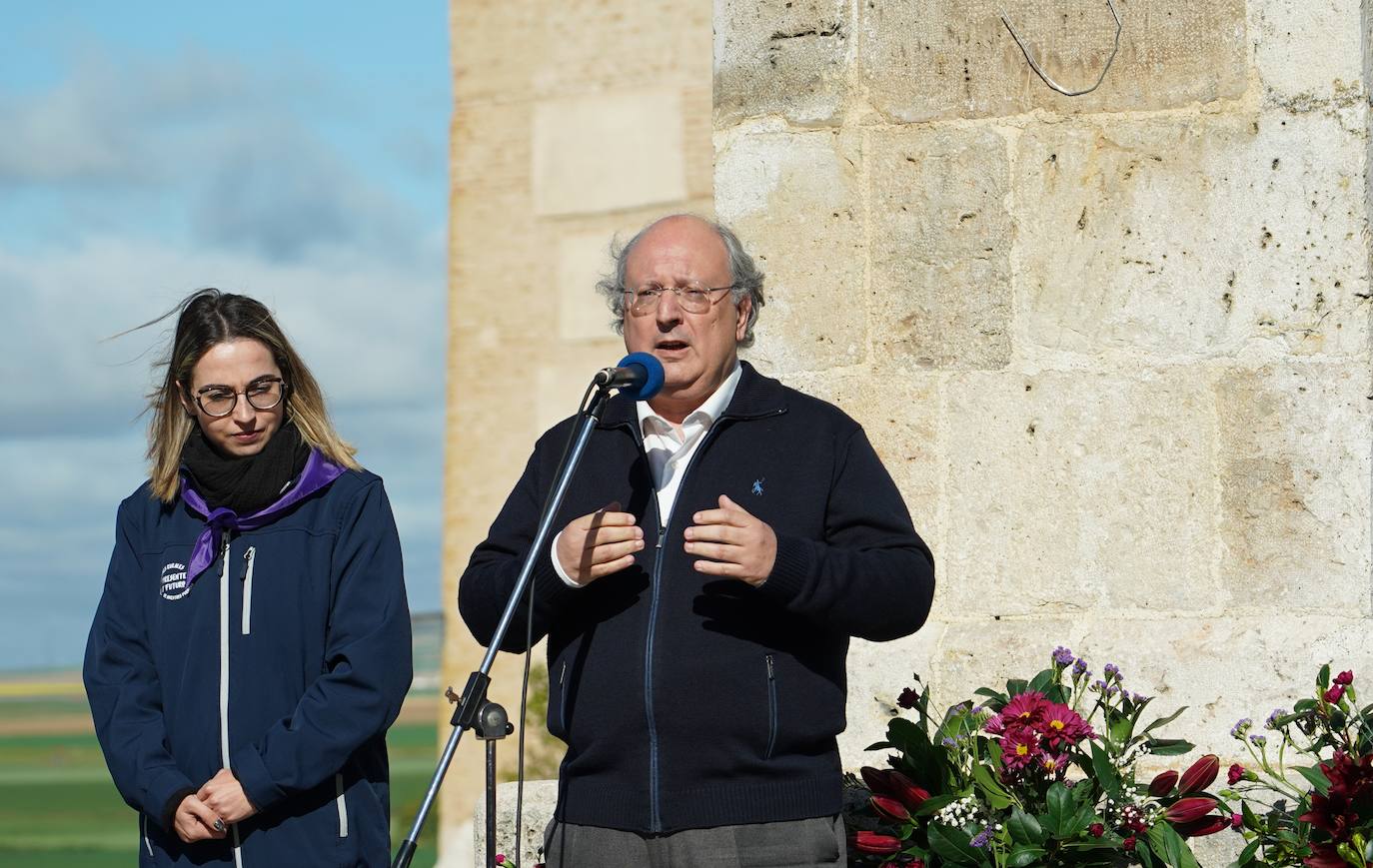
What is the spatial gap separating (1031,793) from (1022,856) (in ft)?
0.56

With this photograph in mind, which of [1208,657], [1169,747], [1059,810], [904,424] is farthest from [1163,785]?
[904,424]

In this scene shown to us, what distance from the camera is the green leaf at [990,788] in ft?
11.3

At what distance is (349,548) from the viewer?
320 cm

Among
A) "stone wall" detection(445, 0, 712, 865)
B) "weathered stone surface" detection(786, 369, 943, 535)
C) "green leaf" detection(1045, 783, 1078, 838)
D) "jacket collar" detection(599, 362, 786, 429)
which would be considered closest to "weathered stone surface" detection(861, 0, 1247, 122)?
"weathered stone surface" detection(786, 369, 943, 535)

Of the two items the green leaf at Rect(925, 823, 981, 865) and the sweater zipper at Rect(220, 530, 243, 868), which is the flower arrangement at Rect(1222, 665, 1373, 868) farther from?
the sweater zipper at Rect(220, 530, 243, 868)

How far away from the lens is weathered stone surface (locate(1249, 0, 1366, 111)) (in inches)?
154

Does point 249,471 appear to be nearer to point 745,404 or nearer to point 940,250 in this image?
point 745,404

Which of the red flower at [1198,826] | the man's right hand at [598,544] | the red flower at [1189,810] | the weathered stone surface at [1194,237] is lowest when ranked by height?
the red flower at [1198,826]

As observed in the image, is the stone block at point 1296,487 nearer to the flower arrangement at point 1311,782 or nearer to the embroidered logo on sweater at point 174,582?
the flower arrangement at point 1311,782

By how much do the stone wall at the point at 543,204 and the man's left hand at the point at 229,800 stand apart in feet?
25.9

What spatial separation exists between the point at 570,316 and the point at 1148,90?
7.39 meters

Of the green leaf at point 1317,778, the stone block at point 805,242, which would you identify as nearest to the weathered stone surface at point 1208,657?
the green leaf at point 1317,778

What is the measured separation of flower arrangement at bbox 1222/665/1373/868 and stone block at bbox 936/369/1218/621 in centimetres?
34

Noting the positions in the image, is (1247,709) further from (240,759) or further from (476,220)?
(476,220)
